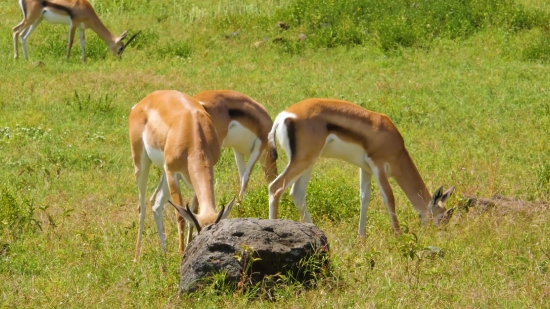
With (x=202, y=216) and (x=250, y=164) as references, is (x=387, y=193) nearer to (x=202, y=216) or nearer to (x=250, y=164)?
(x=250, y=164)

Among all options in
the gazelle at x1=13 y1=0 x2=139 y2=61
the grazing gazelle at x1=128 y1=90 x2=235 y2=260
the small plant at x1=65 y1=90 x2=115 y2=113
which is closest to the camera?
the grazing gazelle at x1=128 y1=90 x2=235 y2=260

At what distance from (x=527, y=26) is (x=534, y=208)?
7457 mm

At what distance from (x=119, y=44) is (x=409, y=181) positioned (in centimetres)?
807

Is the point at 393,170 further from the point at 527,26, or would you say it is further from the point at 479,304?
the point at 527,26

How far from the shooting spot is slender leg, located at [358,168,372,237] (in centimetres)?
677

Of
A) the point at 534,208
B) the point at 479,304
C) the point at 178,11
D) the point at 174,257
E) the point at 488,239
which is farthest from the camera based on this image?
the point at 178,11

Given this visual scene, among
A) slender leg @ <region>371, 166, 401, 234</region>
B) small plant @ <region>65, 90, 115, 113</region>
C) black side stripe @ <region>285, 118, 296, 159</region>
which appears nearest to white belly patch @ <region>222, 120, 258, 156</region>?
black side stripe @ <region>285, 118, 296, 159</region>

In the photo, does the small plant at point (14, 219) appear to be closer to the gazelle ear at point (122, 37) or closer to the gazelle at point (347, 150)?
the gazelle at point (347, 150)

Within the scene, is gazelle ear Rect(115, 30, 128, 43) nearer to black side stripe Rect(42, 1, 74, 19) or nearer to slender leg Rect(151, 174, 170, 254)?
black side stripe Rect(42, 1, 74, 19)

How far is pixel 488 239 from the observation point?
6.15 meters

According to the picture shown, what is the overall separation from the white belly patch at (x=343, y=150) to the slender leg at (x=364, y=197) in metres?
0.13

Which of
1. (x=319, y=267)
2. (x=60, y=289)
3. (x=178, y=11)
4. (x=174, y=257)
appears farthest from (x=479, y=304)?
(x=178, y=11)

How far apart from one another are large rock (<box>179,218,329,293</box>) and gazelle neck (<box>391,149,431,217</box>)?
219 cm

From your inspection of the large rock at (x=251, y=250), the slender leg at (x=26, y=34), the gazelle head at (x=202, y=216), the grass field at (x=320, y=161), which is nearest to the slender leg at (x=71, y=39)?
the grass field at (x=320, y=161)
